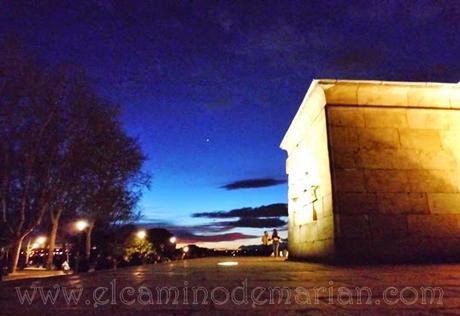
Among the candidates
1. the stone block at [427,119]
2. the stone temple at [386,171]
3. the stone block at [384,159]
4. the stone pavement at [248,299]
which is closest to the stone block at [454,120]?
the stone temple at [386,171]

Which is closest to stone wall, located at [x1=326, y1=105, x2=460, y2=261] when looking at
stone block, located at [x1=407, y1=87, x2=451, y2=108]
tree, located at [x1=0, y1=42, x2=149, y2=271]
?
stone block, located at [x1=407, y1=87, x2=451, y2=108]

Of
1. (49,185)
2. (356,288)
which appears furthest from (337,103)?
(49,185)

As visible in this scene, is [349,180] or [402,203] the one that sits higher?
[349,180]

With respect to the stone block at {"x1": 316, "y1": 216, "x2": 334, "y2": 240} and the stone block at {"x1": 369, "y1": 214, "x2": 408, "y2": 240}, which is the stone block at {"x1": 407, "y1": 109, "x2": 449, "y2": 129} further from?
the stone block at {"x1": 316, "y1": 216, "x2": 334, "y2": 240}

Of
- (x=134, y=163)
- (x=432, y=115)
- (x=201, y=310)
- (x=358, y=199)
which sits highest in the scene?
(x=134, y=163)

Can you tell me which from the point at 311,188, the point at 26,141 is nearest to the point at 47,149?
the point at 26,141

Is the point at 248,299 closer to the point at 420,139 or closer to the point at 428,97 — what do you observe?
the point at 420,139

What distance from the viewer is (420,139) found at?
8.88m

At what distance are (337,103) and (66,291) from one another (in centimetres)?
724

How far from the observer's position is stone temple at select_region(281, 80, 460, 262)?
8.06 meters

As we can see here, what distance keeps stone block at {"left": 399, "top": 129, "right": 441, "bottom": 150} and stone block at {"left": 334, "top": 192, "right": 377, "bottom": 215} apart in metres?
1.63

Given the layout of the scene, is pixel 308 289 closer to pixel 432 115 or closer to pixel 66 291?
pixel 66 291

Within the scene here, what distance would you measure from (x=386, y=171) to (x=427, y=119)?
179 centimetres

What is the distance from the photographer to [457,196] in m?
8.51
